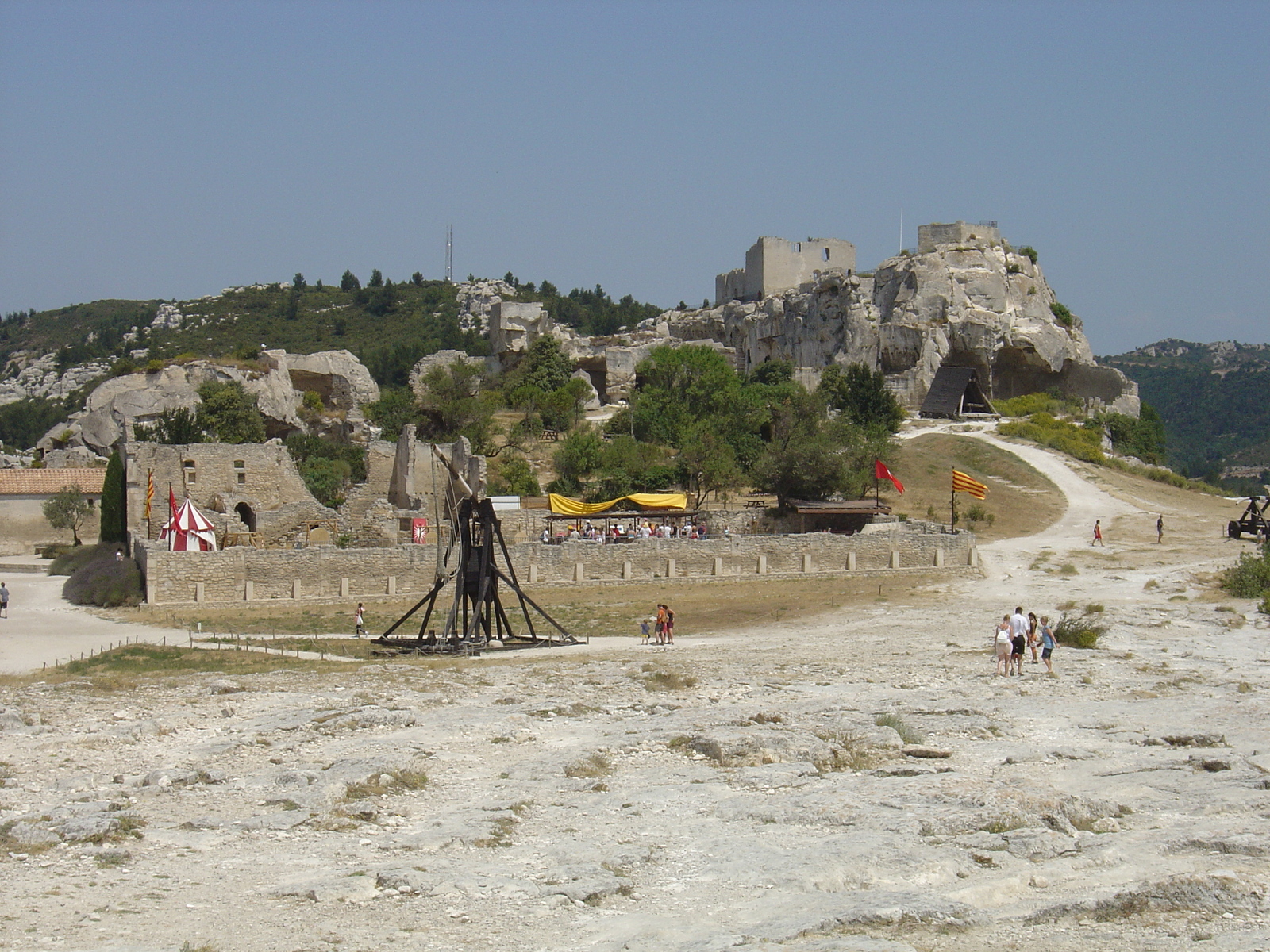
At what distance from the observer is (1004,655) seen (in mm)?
20656

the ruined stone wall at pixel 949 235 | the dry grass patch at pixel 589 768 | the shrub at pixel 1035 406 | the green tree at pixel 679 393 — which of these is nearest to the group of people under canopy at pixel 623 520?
the green tree at pixel 679 393

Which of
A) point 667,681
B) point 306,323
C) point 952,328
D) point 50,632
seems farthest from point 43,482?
point 306,323

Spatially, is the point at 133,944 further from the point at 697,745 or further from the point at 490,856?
the point at 697,745

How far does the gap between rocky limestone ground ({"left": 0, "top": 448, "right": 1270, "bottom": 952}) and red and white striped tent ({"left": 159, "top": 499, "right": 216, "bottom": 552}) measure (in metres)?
12.6

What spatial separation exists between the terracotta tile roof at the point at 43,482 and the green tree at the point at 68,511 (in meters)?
1.16

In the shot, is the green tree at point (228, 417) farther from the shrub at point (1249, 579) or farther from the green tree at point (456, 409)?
the shrub at point (1249, 579)

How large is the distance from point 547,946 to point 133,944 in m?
2.97

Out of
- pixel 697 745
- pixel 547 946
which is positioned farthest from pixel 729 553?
pixel 547 946

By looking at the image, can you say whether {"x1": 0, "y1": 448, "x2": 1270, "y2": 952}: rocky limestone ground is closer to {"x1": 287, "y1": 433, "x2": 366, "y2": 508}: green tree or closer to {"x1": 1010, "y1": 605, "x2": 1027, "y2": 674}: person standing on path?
{"x1": 1010, "y1": 605, "x2": 1027, "y2": 674}: person standing on path

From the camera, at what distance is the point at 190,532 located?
31828 millimetres

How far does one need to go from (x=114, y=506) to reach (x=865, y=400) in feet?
107

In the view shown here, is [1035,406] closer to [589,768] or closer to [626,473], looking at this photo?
[626,473]

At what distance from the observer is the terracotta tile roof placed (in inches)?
1676

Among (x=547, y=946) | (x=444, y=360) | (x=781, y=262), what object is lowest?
(x=547, y=946)
